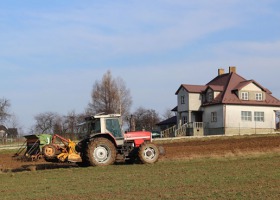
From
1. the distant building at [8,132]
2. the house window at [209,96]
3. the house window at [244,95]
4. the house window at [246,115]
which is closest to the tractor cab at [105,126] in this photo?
the house window at [246,115]

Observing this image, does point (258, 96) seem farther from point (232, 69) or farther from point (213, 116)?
point (232, 69)

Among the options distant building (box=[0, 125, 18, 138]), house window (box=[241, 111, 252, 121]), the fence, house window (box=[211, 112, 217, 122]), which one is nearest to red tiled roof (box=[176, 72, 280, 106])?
house window (box=[241, 111, 252, 121])

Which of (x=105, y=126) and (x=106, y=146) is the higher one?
(x=105, y=126)

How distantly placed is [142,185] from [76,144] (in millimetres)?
8492

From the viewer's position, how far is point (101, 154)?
63.8 ft

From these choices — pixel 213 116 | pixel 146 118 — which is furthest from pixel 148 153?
pixel 146 118

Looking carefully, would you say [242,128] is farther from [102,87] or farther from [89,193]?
[89,193]

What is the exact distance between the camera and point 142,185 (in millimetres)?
12383

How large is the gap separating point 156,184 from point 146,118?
8867cm

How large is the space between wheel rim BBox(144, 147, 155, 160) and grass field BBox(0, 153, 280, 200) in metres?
3.41

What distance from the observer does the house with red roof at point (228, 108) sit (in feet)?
178

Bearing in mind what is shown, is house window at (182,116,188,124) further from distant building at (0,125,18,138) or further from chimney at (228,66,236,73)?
distant building at (0,125,18,138)

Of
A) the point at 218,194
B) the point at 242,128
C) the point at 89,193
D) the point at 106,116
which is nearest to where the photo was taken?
the point at 218,194

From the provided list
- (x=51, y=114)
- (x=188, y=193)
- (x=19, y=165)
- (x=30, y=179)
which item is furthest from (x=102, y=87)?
(x=188, y=193)
